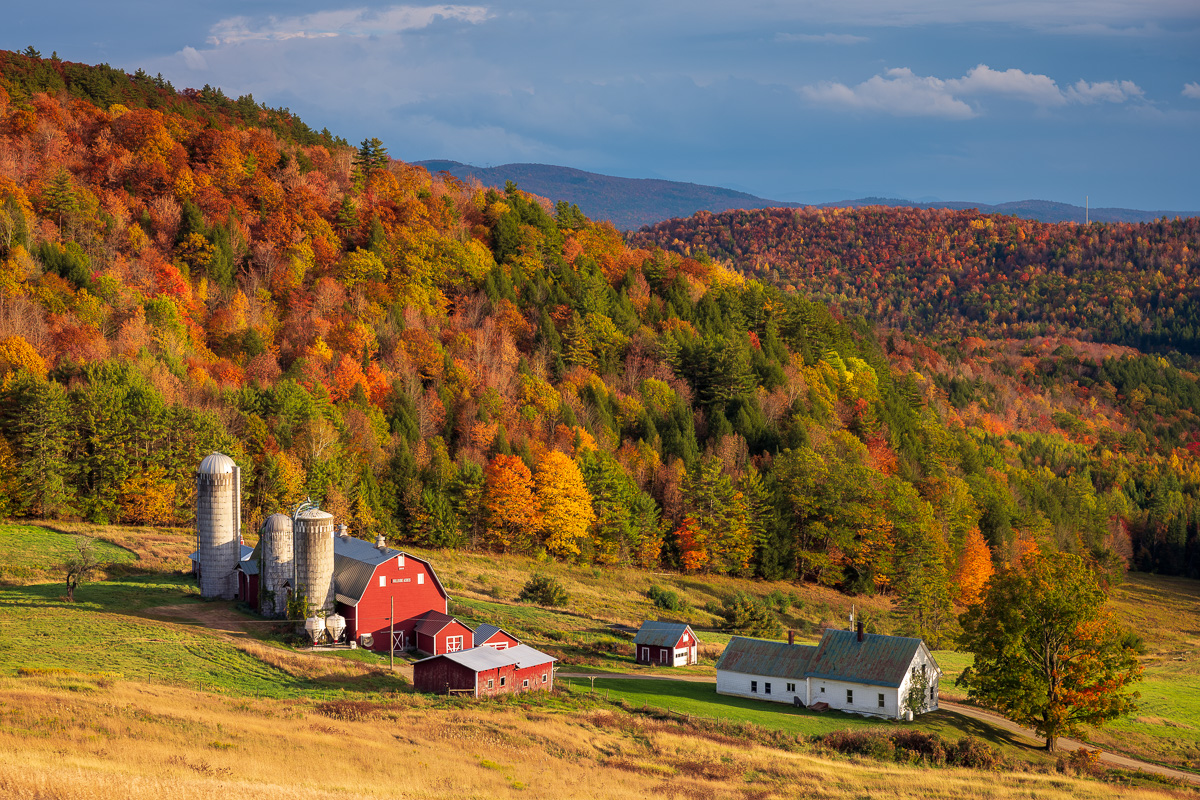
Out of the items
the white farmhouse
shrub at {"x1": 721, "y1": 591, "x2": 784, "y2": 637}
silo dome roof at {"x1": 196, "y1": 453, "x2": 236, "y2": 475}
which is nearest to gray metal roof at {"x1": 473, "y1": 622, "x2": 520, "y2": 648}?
the white farmhouse

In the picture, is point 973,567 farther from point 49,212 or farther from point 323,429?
point 49,212

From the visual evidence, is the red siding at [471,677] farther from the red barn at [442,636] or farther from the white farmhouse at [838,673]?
the white farmhouse at [838,673]

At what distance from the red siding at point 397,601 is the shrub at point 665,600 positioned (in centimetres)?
2561

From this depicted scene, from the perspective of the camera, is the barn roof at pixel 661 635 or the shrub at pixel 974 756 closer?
the shrub at pixel 974 756

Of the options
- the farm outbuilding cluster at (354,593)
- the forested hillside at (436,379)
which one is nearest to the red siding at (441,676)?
the farm outbuilding cluster at (354,593)

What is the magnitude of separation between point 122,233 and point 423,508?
159ft

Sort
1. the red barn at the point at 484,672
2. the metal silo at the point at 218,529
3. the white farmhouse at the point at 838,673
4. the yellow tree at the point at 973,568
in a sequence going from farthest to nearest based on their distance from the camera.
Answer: the yellow tree at the point at 973,568 < the metal silo at the point at 218,529 < the white farmhouse at the point at 838,673 < the red barn at the point at 484,672

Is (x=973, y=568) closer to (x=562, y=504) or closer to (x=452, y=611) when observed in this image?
(x=562, y=504)

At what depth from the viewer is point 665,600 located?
73875mm

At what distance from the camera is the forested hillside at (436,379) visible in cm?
8294

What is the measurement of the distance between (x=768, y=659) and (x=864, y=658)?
15.1 feet

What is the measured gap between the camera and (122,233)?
351 ft

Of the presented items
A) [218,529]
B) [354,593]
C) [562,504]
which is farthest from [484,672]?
[562,504]

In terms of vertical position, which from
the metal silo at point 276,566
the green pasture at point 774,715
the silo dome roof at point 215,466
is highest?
the silo dome roof at point 215,466
